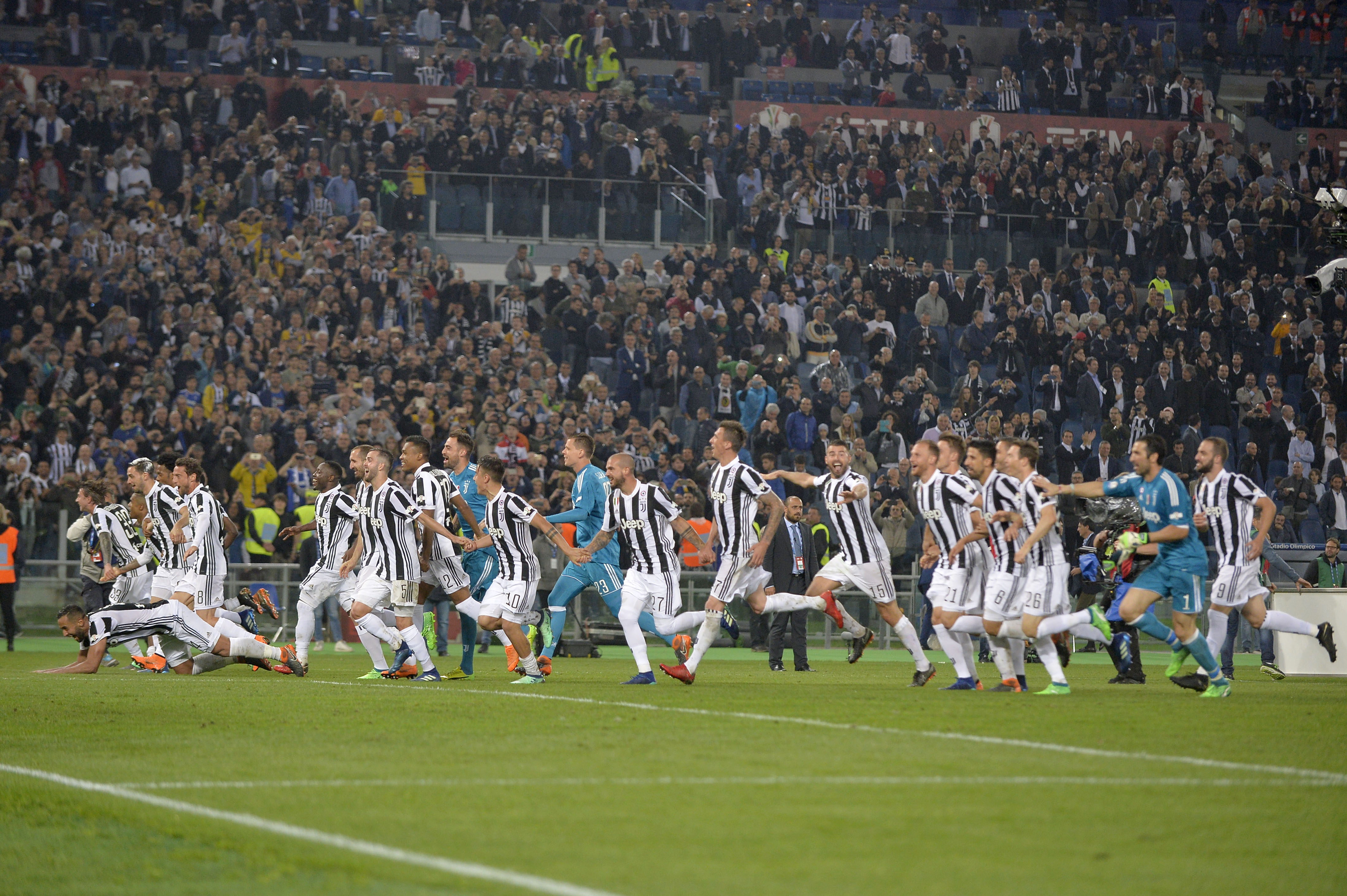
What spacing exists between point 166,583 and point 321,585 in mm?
1530

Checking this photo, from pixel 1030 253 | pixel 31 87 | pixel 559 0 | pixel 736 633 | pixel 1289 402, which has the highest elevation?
pixel 559 0

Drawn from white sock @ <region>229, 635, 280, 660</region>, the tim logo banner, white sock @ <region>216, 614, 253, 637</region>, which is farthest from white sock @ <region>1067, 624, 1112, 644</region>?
the tim logo banner

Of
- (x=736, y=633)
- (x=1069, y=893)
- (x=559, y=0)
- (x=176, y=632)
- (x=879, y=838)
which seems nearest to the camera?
(x=1069, y=893)

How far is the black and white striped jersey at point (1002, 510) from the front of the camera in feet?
44.5

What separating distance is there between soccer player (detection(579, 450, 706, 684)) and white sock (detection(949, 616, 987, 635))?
2.20 m

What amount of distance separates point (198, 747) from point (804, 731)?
3509 mm

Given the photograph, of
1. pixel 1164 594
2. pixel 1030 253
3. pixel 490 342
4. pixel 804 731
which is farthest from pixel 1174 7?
pixel 804 731

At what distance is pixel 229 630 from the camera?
48.7 feet

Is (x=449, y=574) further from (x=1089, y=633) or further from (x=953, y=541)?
(x=1089, y=633)

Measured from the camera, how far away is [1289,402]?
28969mm

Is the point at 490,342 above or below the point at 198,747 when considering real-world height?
above

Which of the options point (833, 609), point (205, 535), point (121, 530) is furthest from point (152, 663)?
point (833, 609)

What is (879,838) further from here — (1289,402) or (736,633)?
(1289,402)

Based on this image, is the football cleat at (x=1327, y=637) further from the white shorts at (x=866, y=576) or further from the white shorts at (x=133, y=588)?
the white shorts at (x=133, y=588)
